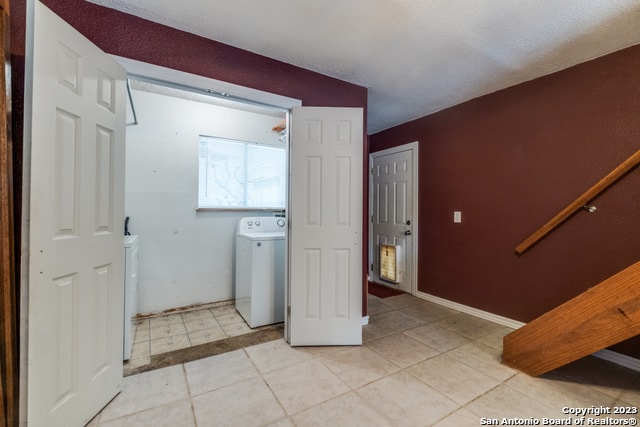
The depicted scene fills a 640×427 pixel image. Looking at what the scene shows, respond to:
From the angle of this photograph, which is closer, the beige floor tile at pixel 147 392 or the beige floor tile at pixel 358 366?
the beige floor tile at pixel 147 392

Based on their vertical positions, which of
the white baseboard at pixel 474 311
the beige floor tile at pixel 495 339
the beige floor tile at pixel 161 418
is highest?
the white baseboard at pixel 474 311

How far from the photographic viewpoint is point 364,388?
65.0 inches

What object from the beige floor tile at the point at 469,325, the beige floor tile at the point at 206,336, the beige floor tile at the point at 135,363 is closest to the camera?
the beige floor tile at the point at 135,363

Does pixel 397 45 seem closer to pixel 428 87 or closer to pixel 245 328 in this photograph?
pixel 428 87

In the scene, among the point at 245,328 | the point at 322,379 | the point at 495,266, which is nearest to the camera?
the point at 322,379

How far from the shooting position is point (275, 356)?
6.66 feet

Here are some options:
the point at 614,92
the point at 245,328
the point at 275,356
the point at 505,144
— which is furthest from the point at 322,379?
the point at 614,92

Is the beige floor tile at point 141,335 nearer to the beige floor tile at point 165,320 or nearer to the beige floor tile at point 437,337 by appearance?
the beige floor tile at point 165,320

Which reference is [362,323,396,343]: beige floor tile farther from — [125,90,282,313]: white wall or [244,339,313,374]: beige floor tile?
[125,90,282,313]: white wall

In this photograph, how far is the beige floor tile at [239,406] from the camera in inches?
55.0

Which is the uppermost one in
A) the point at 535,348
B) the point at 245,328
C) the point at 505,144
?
the point at 505,144

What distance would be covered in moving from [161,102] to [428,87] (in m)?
2.81

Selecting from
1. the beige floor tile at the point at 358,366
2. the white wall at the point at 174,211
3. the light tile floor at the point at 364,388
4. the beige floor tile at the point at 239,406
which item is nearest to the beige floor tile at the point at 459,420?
the light tile floor at the point at 364,388

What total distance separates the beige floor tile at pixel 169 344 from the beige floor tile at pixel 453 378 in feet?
5.93
